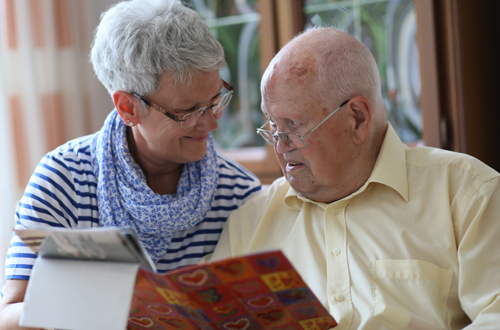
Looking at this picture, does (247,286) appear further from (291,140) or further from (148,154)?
(148,154)

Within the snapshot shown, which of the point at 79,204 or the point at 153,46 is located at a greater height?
the point at 153,46

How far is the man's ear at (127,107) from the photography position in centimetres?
157

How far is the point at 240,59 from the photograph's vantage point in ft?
8.71

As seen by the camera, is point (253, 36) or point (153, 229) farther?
point (253, 36)

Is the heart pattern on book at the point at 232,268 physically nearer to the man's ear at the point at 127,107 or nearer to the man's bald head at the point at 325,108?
the man's bald head at the point at 325,108

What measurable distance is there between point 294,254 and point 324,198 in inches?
7.3

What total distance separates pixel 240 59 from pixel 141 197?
1316 millimetres

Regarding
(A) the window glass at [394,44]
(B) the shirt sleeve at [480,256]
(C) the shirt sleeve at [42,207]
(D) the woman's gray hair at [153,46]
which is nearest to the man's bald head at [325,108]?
(D) the woman's gray hair at [153,46]

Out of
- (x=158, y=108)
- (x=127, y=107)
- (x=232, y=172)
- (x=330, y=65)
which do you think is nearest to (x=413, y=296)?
(x=330, y=65)

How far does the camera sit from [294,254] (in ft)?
4.84

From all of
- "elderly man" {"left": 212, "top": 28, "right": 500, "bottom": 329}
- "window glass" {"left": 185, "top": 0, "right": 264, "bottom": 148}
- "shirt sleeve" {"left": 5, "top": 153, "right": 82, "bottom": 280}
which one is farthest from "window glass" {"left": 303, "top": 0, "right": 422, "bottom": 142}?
"shirt sleeve" {"left": 5, "top": 153, "right": 82, "bottom": 280}

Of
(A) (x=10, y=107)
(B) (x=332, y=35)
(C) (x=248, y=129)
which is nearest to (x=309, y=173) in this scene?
(B) (x=332, y=35)

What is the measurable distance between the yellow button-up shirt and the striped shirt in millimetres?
259

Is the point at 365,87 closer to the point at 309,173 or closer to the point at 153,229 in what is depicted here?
the point at 309,173
